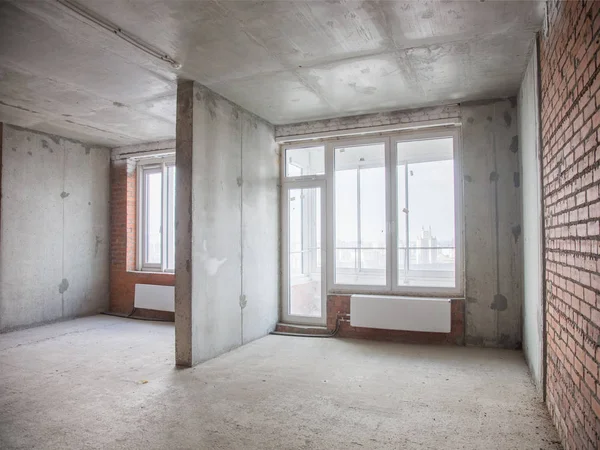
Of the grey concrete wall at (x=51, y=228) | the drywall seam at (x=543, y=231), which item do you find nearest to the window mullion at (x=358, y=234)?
Answer: the drywall seam at (x=543, y=231)

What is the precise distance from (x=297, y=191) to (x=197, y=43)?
296cm

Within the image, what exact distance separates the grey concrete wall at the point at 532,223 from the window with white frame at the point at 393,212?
2.86 ft

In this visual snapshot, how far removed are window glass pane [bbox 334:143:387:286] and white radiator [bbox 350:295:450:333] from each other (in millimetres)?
411

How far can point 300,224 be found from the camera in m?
6.04

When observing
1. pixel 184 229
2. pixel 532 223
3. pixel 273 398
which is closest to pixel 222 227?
pixel 184 229

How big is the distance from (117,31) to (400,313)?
4.10 metres

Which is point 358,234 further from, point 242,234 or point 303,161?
point 242,234

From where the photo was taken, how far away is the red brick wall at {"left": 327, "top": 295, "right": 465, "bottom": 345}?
4922 millimetres

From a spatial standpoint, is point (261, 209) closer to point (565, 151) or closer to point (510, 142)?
point (510, 142)

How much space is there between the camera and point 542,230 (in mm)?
3178

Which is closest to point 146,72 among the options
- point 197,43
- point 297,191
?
point 197,43

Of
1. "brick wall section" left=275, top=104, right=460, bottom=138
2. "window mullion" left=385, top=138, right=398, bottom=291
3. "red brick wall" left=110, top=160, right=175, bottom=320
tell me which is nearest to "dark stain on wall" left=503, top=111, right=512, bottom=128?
"brick wall section" left=275, top=104, right=460, bottom=138

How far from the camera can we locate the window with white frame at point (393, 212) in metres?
5.18

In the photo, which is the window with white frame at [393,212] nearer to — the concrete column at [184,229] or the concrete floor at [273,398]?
the concrete floor at [273,398]
